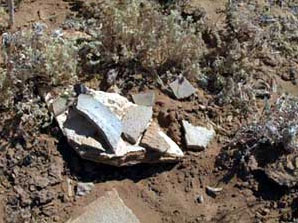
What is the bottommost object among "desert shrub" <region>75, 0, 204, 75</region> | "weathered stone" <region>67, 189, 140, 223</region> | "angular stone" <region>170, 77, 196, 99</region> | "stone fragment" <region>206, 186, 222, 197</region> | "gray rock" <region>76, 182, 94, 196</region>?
"weathered stone" <region>67, 189, 140, 223</region>

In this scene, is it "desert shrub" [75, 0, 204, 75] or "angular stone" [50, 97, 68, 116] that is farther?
"desert shrub" [75, 0, 204, 75]

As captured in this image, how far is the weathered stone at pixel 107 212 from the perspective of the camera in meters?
3.87

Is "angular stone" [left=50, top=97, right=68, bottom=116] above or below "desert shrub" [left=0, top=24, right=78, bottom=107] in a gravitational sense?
below

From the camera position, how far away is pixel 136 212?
3.92 metres

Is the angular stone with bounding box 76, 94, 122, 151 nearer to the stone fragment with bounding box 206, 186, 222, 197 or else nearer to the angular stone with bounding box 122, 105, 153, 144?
the angular stone with bounding box 122, 105, 153, 144

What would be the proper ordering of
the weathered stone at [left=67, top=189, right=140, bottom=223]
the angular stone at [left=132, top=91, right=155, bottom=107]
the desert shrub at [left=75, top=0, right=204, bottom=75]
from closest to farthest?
1. the weathered stone at [left=67, top=189, right=140, bottom=223]
2. the angular stone at [left=132, top=91, right=155, bottom=107]
3. the desert shrub at [left=75, top=0, right=204, bottom=75]

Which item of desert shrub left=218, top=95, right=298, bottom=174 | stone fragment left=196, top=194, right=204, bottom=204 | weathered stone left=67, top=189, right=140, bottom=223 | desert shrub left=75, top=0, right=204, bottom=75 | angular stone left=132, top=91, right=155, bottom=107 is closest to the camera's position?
weathered stone left=67, top=189, right=140, bottom=223

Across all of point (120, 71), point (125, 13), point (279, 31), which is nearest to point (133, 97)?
point (120, 71)

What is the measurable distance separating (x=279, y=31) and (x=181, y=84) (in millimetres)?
838

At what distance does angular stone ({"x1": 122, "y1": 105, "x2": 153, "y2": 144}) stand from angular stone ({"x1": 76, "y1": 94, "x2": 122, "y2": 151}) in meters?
0.05

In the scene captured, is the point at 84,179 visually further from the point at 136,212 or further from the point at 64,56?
the point at 64,56

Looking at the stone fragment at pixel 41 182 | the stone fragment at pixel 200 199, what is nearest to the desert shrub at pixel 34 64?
the stone fragment at pixel 41 182

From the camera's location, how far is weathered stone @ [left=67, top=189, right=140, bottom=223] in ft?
12.7

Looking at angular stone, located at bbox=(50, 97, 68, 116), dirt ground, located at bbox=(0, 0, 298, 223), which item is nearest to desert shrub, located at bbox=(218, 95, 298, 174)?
Answer: dirt ground, located at bbox=(0, 0, 298, 223)
